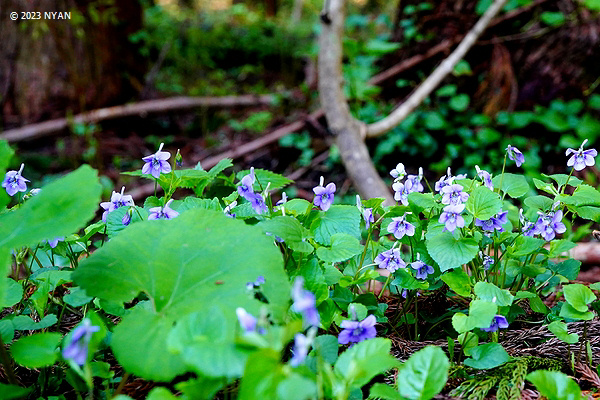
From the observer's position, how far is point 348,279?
1208 mm

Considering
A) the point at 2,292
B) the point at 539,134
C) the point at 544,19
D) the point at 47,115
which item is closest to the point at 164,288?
the point at 2,292

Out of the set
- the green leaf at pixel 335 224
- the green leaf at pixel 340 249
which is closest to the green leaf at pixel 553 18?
the green leaf at pixel 335 224

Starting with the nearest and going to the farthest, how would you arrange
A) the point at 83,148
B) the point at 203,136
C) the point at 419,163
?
the point at 419,163, the point at 83,148, the point at 203,136

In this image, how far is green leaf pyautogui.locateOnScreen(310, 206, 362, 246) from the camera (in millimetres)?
1222

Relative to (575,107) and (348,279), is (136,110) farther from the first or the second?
(348,279)

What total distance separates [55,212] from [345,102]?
2.86m

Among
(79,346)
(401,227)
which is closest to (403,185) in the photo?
(401,227)

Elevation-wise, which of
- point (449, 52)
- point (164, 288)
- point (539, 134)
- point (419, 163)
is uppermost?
point (449, 52)

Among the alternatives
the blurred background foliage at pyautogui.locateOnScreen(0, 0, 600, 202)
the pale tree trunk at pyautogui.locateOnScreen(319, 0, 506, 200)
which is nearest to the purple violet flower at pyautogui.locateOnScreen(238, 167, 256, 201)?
the pale tree trunk at pyautogui.locateOnScreen(319, 0, 506, 200)

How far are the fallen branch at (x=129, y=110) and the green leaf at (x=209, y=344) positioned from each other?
402 cm

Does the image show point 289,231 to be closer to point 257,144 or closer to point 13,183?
point 13,183

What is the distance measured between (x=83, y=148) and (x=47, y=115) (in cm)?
57

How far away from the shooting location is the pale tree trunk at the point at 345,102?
3.14 m

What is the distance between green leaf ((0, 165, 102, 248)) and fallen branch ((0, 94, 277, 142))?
366cm
